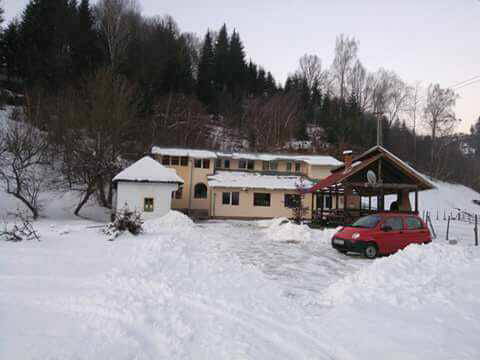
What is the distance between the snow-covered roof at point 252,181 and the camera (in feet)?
97.1

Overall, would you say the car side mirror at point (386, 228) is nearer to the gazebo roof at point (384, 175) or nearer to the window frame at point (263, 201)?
the gazebo roof at point (384, 175)

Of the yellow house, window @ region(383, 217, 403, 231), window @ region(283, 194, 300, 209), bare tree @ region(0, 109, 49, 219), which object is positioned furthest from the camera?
window @ region(283, 194, 300, 209)

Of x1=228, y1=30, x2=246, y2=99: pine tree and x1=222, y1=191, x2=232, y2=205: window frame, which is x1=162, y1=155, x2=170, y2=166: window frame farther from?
x1=228, y1=30, x2=246, y2=99: pine tree

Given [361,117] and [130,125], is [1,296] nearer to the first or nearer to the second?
[130,125]

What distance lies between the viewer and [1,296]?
17.2 feet

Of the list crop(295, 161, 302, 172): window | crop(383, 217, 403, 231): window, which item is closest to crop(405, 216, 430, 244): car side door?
crop(383, 217, 403, 231): window

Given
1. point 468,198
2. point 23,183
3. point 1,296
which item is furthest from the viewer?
point 468,198

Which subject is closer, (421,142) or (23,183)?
(23,183)

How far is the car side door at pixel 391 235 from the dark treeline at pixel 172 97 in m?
22.2

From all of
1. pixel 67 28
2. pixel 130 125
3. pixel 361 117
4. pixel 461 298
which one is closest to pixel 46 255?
pixel 461 298

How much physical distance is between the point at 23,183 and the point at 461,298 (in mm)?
26649

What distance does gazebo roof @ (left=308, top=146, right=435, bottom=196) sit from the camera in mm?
19688

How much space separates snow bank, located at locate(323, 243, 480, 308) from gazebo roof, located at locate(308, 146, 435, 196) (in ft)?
35.3

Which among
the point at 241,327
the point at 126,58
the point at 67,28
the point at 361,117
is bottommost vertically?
the point at 241,327
